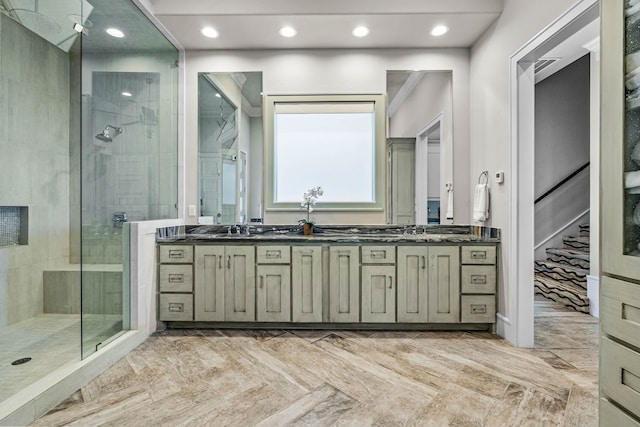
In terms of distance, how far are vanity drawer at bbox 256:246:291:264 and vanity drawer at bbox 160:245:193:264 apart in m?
0.61

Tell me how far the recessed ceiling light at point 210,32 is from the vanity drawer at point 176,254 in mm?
1936

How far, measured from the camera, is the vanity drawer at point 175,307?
9.18 feet

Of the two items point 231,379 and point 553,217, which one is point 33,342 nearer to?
point 231,379

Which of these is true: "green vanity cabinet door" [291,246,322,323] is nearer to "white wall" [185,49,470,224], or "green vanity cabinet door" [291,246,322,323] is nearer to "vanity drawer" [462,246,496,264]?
"white wall" [185,49,470,224]

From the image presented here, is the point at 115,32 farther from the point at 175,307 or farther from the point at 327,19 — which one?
the point at 175,307

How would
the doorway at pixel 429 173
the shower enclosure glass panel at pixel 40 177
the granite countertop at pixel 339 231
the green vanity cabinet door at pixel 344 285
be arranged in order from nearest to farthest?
the shower enclosure glass panel at pixel 40 177, the green vanity cabinet door at pixel 344 285, the granite countertop at pixel 339 231, the doorway at pixel 429 173

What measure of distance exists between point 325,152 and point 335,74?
77 cm

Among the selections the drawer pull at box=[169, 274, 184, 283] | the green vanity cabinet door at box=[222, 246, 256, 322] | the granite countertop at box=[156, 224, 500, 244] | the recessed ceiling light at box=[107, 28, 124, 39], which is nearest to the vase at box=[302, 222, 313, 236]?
the granite countertop at box=[156, 224, 500, 244]

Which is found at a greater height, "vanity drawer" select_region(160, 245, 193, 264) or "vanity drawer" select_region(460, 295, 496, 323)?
"vanity drawer" select_region(160, 245, 193, 264)

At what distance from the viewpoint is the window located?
10.6 feet

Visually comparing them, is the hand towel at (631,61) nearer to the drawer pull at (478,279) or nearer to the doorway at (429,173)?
the drawer pull at (478,279)

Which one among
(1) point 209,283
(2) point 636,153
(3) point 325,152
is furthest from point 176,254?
(2) point 636,153

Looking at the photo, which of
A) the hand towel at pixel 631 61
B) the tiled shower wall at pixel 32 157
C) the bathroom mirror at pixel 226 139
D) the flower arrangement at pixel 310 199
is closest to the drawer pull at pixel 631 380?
the hand towel at pixel 631 61

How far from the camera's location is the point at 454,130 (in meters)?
3.18
